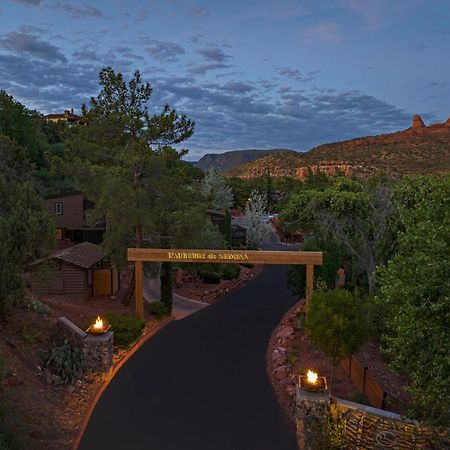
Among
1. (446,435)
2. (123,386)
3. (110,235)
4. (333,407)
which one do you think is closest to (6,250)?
(123,386)

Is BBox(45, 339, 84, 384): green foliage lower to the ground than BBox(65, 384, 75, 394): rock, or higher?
higher

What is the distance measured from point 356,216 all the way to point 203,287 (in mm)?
12364

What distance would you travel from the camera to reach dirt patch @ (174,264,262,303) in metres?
28.0

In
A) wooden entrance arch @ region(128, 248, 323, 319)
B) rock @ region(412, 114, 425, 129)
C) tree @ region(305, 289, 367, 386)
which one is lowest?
tree @ region(305, 289, 367, 386)

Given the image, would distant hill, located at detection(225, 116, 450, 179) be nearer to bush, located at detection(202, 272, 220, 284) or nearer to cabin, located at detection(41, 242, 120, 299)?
bush, located at detection(202, 272, 220, 284)

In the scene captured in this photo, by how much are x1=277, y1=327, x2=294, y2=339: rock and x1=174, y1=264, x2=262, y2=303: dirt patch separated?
7.55 meters

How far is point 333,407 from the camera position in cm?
1119

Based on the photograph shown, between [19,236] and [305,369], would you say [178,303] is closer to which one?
[305,369]

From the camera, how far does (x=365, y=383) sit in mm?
13727

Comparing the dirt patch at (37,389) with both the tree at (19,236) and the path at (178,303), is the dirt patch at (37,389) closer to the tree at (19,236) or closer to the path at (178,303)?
the tree at (19,236)

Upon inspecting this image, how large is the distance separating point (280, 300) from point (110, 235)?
1166cm

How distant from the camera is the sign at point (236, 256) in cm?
1892

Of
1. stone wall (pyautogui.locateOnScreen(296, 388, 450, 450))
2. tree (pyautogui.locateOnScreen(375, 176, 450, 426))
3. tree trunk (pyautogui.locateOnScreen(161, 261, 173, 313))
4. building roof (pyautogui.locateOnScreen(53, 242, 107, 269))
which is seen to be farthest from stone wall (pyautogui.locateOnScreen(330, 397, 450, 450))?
building roof (pyautogui.locateOnScreen(53, 242, 107, 269))

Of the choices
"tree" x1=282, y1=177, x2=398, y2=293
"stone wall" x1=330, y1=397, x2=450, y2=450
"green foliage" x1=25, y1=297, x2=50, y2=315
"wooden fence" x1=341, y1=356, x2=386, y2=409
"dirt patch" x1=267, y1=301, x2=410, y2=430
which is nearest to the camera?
"stone wall" x1=330, y1=397, x2=450, y2=450
